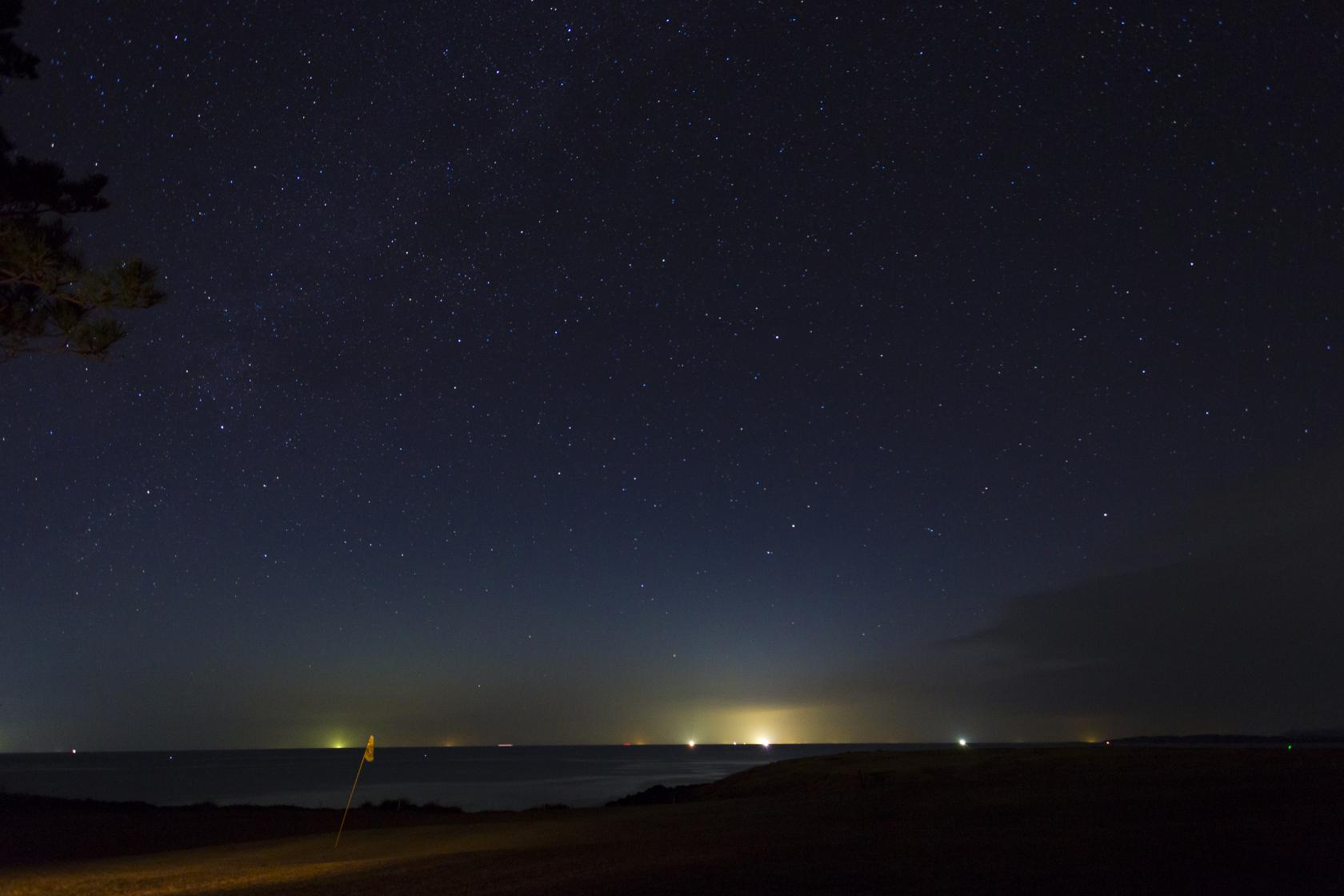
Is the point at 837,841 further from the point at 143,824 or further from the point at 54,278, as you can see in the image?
the point at 143,824

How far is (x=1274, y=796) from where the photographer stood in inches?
629

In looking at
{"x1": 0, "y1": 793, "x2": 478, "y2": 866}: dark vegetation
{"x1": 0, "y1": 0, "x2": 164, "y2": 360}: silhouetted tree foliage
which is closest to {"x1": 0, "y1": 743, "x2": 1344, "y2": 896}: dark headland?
{"x1": 0, "y1": 793, "x2": 478, "y2": 866}: dark vegetation

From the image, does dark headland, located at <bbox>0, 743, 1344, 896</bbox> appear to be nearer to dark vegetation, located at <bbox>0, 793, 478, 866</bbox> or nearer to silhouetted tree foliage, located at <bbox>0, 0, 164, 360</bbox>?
dark vegetation, located at <bbox>0, 793, 478, 866</bbox>

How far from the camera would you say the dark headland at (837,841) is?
1020cm

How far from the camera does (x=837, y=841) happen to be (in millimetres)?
13789

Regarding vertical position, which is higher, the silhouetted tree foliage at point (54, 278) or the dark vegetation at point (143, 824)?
the silhouetted tree foliage at point (54, 278)

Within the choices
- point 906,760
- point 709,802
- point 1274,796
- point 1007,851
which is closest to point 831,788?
point 709,802

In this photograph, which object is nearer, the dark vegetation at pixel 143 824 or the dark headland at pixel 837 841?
the dark headland at pixel 837 841

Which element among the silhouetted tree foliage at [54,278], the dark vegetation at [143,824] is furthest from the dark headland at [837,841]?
the silhouetted tree foliage at [54,278]

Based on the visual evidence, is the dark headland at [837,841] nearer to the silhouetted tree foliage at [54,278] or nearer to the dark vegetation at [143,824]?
the dark vegetation at [143,824]

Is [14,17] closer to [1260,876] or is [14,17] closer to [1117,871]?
[1117,871]

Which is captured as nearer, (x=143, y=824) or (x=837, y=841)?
(x=837, y=841)

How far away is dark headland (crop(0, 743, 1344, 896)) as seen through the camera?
1020cm

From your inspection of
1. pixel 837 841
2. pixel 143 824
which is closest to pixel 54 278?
pixel 837 841
